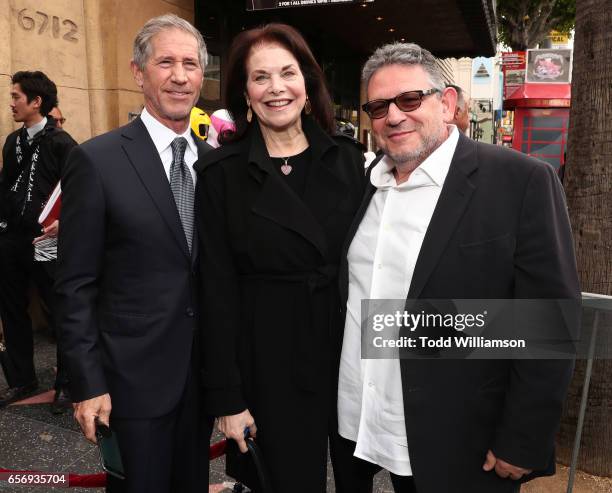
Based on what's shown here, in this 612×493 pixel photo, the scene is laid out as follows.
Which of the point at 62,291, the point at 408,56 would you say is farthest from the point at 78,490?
the point at 408,56

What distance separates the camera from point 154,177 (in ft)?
6.62

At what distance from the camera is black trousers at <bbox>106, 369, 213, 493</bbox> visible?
203 cm

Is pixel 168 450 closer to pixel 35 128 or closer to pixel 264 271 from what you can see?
pixel 264 271

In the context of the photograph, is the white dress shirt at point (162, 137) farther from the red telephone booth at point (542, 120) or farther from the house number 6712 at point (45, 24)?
the red telephone booth at point (542, 120)

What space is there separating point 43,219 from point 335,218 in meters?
2.46

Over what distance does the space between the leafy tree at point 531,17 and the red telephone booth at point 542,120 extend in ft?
18.4

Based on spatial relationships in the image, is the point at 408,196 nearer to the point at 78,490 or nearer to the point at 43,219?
the point at 78,490

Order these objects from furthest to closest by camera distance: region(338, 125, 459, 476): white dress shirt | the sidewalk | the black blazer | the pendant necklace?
the sidewalk, the pendant necklace, the black blazer, region(338, 125, 459, 476): white dress shirt

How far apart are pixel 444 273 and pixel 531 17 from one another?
19422 mm

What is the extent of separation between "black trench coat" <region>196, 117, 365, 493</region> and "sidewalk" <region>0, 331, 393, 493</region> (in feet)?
4.30

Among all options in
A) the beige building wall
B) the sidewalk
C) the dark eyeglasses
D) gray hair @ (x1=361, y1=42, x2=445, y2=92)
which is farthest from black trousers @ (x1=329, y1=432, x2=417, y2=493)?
the beige building wall

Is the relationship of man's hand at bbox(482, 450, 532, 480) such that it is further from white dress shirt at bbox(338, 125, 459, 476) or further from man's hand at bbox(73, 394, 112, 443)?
man's hand at bbox(73, 394, 112, 443)

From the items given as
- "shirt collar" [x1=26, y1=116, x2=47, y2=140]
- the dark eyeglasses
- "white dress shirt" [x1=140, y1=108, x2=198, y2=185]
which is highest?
"shirt collar" [x1=26, y1=116, x2=47, y2=140]

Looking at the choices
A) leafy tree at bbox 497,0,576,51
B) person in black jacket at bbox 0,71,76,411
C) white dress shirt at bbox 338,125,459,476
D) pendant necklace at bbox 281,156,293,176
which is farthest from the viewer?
leafy tree at bbox 497,0,576,51
